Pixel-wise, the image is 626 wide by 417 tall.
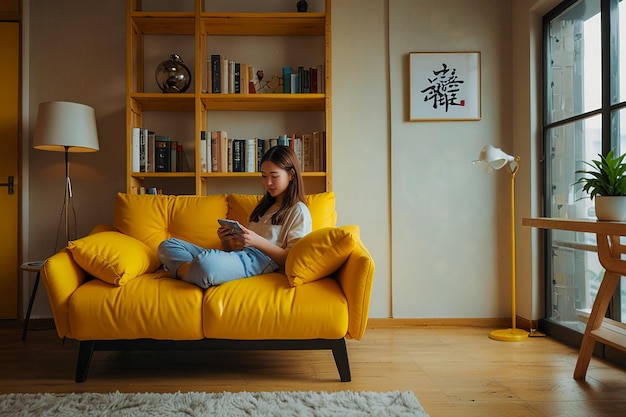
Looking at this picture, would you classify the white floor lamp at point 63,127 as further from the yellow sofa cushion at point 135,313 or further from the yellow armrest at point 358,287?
the yellow armrest at point 358,287

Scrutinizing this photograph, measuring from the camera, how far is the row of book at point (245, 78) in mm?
3320

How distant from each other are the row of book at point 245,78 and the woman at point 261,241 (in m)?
0.84

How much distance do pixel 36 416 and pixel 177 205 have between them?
1.39 metres

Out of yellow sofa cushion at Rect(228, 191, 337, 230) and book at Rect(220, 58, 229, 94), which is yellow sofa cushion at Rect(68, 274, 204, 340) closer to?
yellow sofa cushion at Rect(228, 191, 337, 230)

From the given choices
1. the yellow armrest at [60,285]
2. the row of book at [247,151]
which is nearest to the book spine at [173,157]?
the row of book at [247,151]

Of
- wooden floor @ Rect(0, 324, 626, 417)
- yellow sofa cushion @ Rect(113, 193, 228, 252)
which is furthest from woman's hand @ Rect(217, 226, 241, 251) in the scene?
wooden floor @ Rect(0, 324, 626, 417)

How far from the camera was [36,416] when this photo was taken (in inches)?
72.1

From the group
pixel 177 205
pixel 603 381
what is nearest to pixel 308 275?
pixel 177 205

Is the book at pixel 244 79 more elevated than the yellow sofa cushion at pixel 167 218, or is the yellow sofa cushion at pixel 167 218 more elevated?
the book at pixel 244 79

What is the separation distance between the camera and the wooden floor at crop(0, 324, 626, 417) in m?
2.04

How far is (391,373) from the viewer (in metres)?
2.41

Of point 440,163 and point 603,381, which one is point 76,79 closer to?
point 440,163

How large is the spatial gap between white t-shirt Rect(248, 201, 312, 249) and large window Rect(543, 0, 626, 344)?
1391mm

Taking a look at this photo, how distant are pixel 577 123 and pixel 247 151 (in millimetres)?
1980
